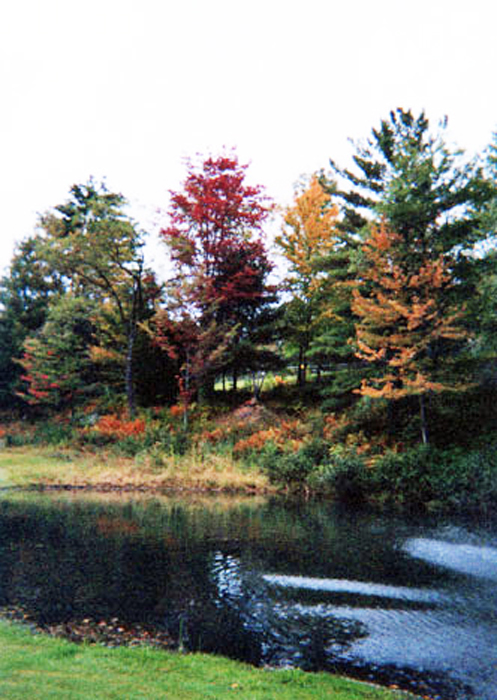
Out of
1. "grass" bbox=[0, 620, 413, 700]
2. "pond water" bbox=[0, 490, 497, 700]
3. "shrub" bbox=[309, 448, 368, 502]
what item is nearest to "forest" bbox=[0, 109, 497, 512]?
"shrub" bbox=[309, 448, 368, 502]

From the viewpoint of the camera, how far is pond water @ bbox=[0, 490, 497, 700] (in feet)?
19.5

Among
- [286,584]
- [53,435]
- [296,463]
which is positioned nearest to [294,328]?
[296,463]

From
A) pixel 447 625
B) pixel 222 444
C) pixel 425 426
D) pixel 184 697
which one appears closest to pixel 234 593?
pixel 447 625

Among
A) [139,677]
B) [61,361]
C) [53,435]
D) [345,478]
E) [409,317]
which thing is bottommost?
[139,677]

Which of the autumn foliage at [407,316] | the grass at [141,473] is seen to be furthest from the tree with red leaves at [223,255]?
the autumn foliage at [407,316]

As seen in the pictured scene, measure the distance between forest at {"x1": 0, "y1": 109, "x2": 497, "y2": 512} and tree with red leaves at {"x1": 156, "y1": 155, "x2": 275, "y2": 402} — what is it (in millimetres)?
88

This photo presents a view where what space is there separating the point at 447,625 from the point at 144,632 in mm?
3814

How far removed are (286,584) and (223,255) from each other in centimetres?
1720

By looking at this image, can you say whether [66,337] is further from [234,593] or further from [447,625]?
[447,625]

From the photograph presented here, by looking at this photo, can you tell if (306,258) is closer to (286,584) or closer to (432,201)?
(432,201)

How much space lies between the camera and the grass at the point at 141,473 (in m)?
17.3

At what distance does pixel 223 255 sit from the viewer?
2341 cm

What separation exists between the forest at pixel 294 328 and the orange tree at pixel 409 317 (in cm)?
7

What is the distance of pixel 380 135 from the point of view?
61.0 ft
